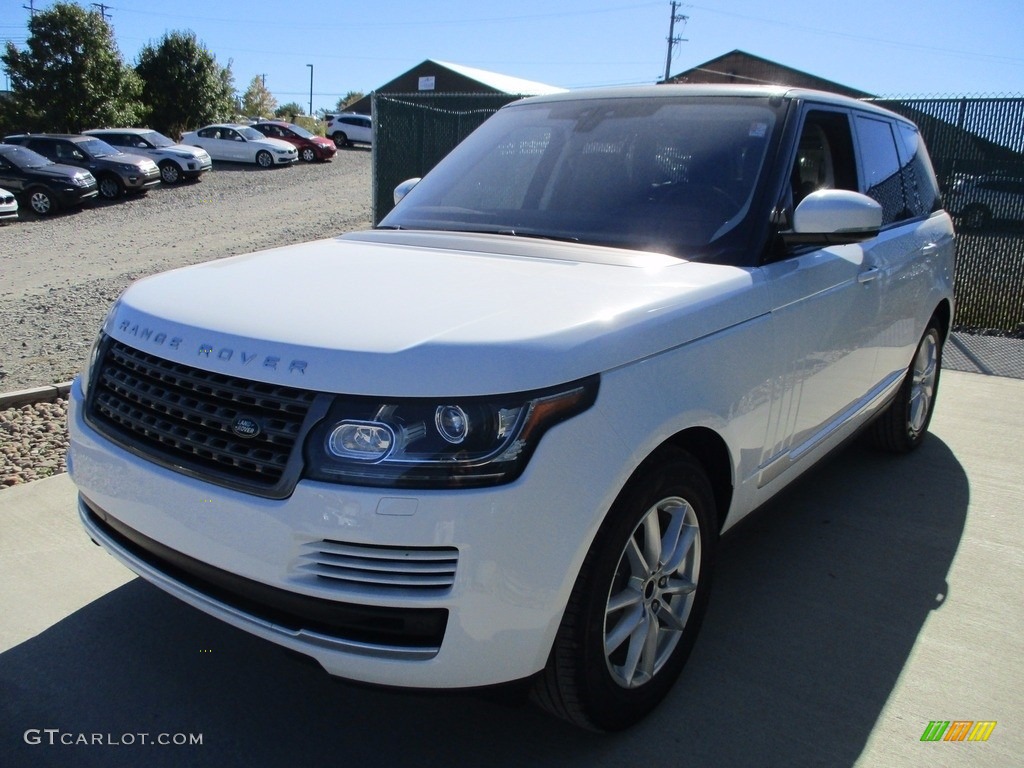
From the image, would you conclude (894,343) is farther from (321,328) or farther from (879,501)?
(321,328)

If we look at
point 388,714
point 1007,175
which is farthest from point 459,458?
point 1007,175

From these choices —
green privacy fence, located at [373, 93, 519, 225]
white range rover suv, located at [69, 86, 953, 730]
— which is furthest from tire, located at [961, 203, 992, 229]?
white range rover suv, located at [69, 86, 953, 730]

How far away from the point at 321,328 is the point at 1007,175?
8.68m

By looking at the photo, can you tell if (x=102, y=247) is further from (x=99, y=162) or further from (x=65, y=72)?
(x=65, y=72)

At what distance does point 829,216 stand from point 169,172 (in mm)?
25635

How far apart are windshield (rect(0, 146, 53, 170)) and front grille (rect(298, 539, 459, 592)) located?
70.7 ft

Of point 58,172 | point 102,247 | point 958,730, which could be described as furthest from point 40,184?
point 958,730

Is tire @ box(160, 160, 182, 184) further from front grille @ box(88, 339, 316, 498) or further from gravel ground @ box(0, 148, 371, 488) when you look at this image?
front grille @ box(88, 339, 316, 498)

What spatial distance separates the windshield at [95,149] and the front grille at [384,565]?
76.7ft

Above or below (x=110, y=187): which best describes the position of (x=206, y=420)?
above

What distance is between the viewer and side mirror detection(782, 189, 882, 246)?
2941 mm

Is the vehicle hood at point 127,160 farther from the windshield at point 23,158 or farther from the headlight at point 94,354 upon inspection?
the headlight at point 94,354

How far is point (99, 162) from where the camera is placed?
71.4 ft

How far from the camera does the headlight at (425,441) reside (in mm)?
1947
